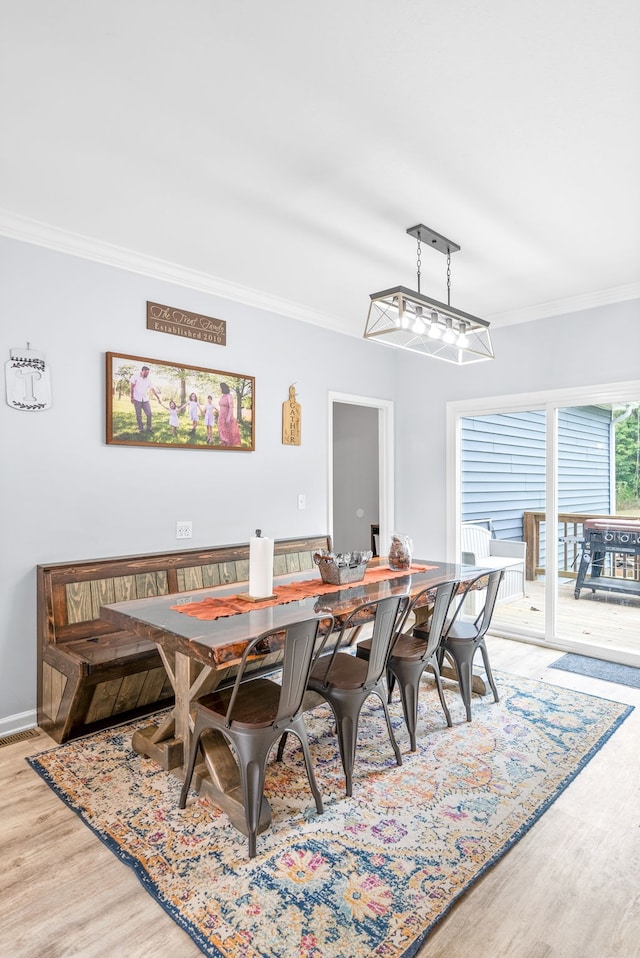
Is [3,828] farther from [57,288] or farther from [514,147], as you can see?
[514,147]

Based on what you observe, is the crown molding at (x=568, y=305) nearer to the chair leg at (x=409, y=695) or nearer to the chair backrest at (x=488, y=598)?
the chair backrest at (x=488, y=598)

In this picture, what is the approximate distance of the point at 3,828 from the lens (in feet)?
7.06

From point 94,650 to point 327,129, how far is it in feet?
8.64

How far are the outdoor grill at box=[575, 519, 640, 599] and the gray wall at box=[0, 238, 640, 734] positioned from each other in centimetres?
111

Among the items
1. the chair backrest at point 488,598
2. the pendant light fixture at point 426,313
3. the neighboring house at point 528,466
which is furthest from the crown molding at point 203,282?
the chair backrest at point 488,598

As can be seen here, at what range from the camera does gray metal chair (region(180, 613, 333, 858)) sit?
6.59 ft

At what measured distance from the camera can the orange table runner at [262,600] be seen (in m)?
2.43

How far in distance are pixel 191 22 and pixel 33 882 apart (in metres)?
2.82

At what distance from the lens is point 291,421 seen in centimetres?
443

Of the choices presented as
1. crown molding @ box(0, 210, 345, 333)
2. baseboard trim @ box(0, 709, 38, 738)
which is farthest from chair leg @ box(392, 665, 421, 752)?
crown molding @ box(0, 210, 345, 333)

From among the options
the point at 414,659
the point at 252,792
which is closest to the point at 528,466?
the point at 414,659

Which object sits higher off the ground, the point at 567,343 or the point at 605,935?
the point at 567,343

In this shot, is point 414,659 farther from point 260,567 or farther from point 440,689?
point 260,567

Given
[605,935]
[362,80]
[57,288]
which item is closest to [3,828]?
[605,935]
